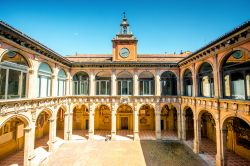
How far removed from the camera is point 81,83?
63.3 ft

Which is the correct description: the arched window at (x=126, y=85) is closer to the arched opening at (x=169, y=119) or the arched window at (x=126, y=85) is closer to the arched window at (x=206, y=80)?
the arched opening at (x=169, y=119)

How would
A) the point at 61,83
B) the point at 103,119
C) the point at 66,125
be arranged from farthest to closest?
the point at 103,119 → the point at 66,125 → the point at 61,83

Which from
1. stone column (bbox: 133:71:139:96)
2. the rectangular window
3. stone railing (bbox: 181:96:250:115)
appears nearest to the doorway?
stone column (bbox: 133:71:139:96)

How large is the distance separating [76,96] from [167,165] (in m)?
13.6

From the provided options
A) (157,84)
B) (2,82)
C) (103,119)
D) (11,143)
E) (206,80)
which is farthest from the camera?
(103,119)

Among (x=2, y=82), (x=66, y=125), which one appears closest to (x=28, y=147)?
(x=2, y=82)

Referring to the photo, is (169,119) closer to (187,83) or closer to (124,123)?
(124,123)

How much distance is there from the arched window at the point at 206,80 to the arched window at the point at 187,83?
1794 mm

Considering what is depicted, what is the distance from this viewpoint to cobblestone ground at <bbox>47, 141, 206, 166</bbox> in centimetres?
1252

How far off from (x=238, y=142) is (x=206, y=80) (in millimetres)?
7290

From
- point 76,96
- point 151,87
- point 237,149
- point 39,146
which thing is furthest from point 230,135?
point 39,146

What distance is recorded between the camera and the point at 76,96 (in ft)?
61.8

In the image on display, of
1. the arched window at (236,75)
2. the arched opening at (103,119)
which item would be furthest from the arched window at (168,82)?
the arched opening at (103,119)

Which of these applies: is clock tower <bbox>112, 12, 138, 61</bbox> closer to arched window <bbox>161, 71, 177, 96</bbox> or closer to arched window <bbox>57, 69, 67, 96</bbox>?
arched window <bbox>161, 71, 177, 96</bbox>
